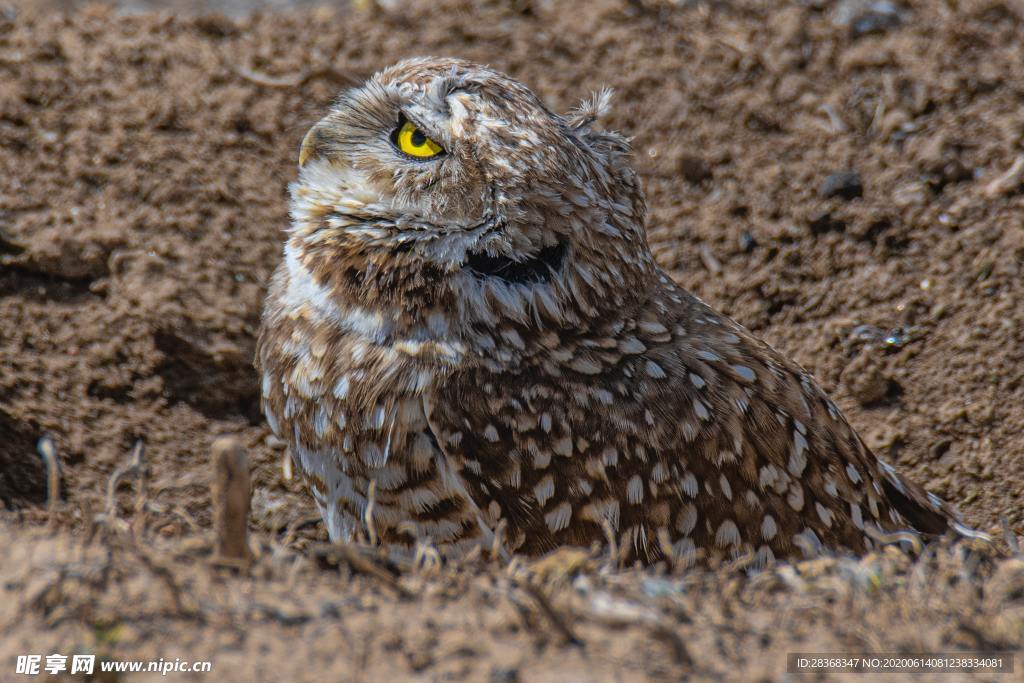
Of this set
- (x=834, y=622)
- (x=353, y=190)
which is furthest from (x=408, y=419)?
(x=834, y=622)

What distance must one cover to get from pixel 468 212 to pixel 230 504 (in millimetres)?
1192

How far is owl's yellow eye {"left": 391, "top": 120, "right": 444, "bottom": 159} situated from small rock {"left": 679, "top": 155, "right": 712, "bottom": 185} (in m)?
2.34

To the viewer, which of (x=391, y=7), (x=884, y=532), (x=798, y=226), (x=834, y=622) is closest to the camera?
(x=834, y=622)

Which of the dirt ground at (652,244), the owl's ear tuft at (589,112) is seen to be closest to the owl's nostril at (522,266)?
the owl's ear tuft at (589,112)

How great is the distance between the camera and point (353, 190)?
3.21 meters

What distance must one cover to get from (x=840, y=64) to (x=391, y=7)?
2664 millimetres

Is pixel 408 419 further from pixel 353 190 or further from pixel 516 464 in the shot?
pixel 353 190

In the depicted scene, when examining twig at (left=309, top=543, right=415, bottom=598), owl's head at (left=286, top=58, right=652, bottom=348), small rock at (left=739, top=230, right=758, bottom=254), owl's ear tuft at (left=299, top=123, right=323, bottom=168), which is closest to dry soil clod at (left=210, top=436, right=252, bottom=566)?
twig at (left=309, top=543, right=415, bottom=598)

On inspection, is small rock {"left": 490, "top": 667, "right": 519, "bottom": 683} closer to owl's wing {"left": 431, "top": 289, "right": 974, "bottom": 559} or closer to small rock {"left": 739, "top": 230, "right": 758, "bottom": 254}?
owl's wing {"left": 431, "top": 289, "right": 974, "bottom": 559}

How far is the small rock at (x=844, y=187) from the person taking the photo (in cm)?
491

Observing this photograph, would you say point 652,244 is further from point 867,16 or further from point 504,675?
point 504,675

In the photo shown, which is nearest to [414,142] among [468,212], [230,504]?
[468,212]

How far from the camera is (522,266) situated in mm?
3119

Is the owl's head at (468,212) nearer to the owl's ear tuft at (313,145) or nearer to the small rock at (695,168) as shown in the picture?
the owl's ear tuft at (313,145)
